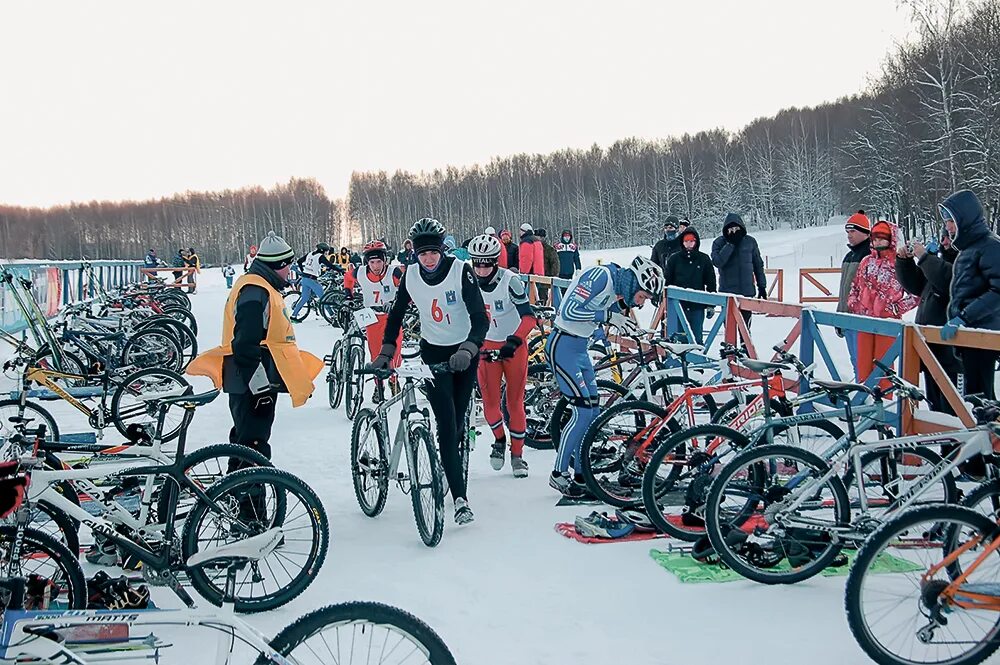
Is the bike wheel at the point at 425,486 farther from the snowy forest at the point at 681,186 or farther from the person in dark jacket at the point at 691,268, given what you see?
the snowy forest at the point at 681,186

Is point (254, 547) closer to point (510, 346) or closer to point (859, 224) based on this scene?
point (510, 346)

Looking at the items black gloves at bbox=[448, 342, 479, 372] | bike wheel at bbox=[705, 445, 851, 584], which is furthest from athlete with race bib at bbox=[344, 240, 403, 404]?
bike wheel at bbox=[705, 445, 851, 584]

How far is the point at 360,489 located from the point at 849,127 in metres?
72.9

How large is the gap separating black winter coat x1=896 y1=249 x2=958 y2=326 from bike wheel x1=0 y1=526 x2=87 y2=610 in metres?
6.26

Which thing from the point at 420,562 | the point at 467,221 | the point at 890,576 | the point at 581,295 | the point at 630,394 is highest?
the point at 467,221

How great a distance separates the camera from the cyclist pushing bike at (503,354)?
6.75m

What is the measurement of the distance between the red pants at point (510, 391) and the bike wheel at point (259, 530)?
9.03 ft

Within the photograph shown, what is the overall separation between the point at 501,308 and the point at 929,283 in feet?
11.6

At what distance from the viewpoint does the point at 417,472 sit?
4957 mm

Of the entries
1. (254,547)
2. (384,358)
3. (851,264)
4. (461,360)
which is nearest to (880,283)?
(851,264)

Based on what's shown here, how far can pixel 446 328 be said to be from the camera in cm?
572

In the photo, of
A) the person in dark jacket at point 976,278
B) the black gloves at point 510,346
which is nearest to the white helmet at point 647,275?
the black gloves at point 510,346

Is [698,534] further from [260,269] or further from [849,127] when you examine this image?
[849,127]

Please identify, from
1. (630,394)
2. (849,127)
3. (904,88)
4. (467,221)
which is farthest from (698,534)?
(467,221)
